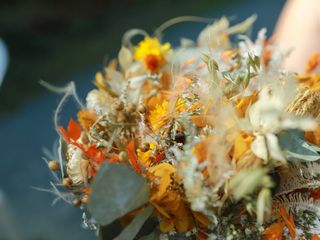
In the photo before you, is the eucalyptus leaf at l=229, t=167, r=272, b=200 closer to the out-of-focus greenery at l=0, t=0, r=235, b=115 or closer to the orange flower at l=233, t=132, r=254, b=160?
the orange flower at l=233, t=132, r=254, b=160

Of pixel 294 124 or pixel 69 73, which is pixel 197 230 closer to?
pixel 294 124

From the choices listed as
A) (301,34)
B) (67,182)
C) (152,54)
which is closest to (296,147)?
(67,182)

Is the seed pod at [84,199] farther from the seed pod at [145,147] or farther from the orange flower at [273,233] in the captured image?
the orange flower at [273,233]

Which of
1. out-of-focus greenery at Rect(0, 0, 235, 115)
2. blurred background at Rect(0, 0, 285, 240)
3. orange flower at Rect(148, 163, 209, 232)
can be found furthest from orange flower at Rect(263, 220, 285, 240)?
out-of-focus greenery at Rect(0, 0, 235, 115)

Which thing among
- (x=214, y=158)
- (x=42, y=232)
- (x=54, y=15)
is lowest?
(x=42, y=232)

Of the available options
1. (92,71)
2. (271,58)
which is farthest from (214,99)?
(92,71)
